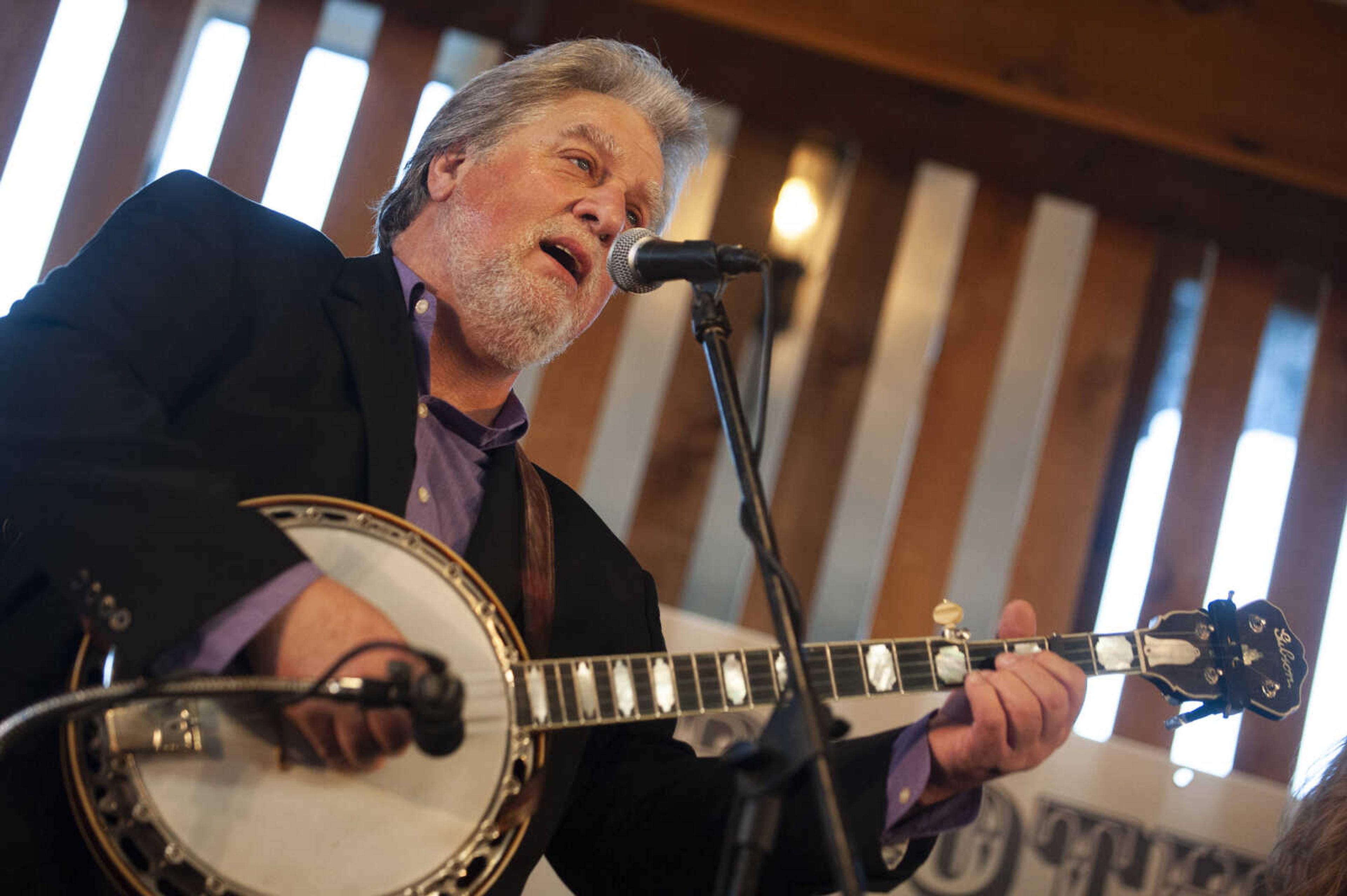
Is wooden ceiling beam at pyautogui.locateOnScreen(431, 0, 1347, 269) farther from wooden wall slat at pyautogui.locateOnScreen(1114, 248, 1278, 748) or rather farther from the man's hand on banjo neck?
the man's hand on banjo neck

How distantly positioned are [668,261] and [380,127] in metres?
1.96

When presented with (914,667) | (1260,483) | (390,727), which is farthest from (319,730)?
(1260,483)

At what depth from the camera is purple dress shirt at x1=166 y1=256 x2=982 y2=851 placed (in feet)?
4.48

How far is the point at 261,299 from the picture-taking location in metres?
1.77

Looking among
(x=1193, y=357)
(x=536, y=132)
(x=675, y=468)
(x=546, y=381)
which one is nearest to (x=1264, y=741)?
(x=1193, y=357)

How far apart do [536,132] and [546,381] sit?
43.2 inches

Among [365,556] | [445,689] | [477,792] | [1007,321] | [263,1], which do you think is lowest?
[477,792]

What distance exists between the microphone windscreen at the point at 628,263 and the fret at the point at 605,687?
493mm

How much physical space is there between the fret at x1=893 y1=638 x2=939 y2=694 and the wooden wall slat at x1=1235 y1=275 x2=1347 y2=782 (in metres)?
1.92

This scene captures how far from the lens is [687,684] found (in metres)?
1.62

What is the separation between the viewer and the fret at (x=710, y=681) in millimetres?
1618

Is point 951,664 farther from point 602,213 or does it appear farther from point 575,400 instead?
point 575,400

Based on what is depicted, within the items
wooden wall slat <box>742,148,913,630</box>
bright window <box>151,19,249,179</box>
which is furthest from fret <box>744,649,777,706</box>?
bright window <box>151,19,249,179</box>

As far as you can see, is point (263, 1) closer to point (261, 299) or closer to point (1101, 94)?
point (261, 299)
